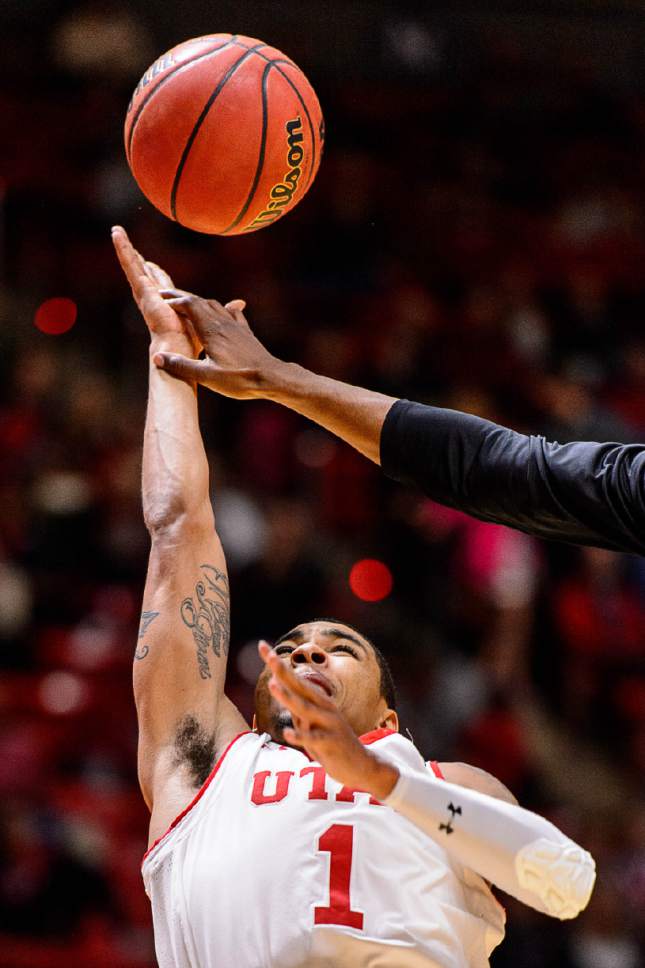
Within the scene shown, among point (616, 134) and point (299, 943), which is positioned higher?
point (616, 134)

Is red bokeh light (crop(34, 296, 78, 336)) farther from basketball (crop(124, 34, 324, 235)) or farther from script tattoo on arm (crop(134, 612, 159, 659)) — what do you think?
script tattoo on arm (crop(134, 612, 159, 659))

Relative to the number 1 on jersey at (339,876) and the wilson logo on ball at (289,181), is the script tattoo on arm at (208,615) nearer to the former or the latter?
the number 1 on jersey at (339,876)

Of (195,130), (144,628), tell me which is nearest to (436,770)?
(144,628)

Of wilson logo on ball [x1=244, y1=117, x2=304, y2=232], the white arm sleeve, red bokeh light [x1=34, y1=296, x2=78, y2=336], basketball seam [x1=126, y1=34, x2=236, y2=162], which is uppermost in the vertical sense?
basketball seam [x1=126, y1=34, x2=236, y2=162]

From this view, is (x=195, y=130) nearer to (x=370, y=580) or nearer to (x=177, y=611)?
(x=177, y=611)

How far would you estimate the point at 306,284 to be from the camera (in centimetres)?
823

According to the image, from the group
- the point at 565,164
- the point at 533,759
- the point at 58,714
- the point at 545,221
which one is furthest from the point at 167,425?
the point at 565,164

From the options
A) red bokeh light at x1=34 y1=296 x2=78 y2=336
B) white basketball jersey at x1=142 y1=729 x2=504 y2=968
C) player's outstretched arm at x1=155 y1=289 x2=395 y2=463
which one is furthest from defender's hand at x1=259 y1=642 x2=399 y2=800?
red bokeh light at x1=34 y1=296 x2=78 y2=336

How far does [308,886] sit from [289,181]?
1804mm

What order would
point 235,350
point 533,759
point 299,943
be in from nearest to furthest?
point 299,943 → point 235,350 → point 533,759

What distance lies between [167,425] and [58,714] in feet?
9.71

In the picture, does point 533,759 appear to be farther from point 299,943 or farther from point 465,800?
point 465,800

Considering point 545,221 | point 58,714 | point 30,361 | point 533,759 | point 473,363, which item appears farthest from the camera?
point 545,221

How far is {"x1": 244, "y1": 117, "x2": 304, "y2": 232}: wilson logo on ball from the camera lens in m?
3.51
